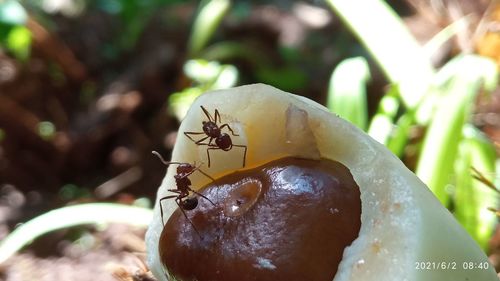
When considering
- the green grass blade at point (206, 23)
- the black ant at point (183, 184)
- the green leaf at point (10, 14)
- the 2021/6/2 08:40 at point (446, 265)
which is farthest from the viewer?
the green grass blade at point (206, 23)

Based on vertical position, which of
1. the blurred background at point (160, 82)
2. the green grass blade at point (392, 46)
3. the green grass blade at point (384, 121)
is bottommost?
the blurred background at point (160, 82)

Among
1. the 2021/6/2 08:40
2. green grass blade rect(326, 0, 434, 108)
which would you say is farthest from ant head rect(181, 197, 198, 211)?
green grass blade rect(326, 0, 434, 108)

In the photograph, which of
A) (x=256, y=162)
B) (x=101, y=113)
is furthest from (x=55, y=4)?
(x=256, y=162)

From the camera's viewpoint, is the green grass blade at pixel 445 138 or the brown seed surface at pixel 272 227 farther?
the green grass blade at pixel 445 138

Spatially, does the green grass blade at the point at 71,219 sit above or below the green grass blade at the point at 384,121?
below

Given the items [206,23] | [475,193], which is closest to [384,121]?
[475,193]

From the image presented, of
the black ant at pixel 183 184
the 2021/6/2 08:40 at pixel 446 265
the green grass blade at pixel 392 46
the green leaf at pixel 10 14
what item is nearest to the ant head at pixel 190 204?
the black ant at pixel 183 184

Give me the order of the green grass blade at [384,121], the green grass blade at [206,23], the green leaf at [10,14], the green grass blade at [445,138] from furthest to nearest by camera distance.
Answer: the green grass blade at [206,23] < the green leaf at [10,14] < the green grass blade at [384,121] < the green grass blade at [445,138]

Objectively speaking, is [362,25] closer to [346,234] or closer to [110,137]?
[346,234]

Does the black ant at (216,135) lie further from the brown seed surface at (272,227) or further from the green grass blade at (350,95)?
the green grass blade at (350,95)
